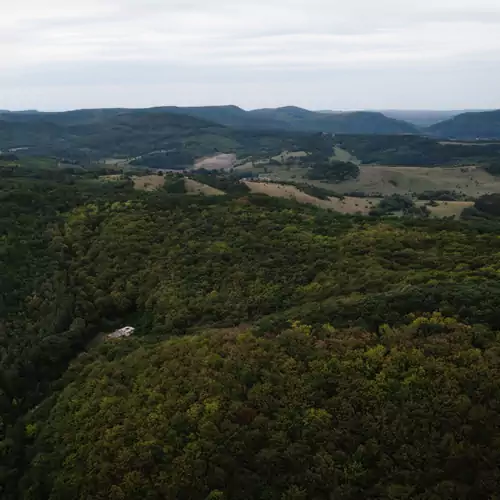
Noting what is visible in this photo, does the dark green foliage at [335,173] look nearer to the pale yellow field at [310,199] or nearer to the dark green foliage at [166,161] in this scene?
the pale yellow field at [310,199]

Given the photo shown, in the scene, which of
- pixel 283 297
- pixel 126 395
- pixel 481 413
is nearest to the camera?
pixel 481 413

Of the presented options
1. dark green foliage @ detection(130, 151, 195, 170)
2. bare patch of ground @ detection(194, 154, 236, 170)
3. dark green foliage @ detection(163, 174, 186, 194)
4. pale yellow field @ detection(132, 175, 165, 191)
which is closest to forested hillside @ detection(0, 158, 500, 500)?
dark green foliage @ detection(163, 174, 186, 194)

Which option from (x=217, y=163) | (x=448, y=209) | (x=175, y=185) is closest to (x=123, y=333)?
(x=175, y=185)

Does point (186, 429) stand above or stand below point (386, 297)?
below

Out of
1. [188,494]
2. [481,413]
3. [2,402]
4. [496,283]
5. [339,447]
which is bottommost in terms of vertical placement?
[2,402]

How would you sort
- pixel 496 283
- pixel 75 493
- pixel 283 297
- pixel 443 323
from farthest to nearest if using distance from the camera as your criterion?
pixel 283 297 → pixel 496 283 → pixel 443 323 → pixel 75 493

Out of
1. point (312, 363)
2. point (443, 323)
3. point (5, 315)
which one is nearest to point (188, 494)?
point (312, 363)

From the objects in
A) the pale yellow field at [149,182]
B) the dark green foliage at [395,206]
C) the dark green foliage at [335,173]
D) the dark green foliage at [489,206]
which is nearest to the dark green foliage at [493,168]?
the dark green foliage at [335,173]

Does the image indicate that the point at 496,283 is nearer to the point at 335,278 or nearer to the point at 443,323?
the point at 443,323
